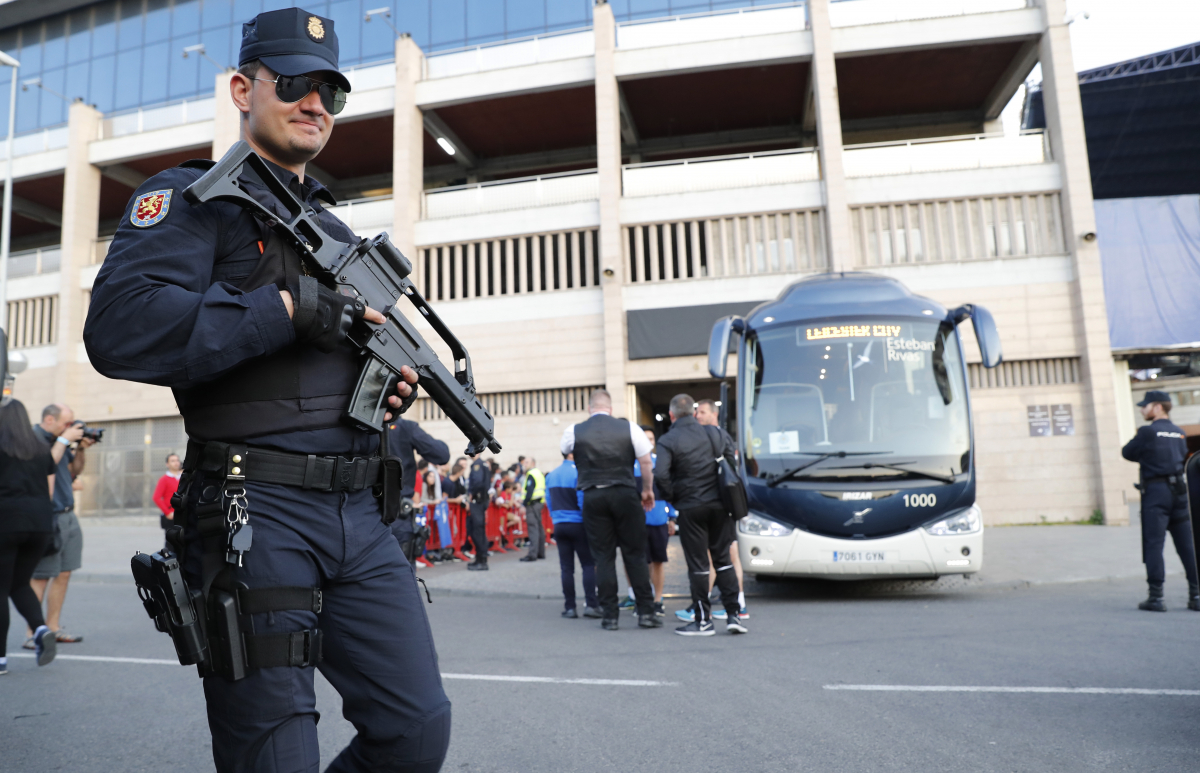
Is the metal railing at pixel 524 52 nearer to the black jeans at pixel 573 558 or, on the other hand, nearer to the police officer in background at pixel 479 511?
the police officer in background at pixel 479 511

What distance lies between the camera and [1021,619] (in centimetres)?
687

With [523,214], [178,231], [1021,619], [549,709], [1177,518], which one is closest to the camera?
[178,231]

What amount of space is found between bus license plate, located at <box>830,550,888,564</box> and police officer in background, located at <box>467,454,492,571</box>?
6054 mm

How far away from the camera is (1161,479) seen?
7.61m

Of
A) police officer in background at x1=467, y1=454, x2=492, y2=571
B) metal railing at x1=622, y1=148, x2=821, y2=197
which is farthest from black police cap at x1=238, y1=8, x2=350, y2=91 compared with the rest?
metal railing at x1=622, y1=148, x2=821, y2=197

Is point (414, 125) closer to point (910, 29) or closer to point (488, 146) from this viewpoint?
point (488, 146)

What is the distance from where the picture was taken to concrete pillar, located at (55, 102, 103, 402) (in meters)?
24.6

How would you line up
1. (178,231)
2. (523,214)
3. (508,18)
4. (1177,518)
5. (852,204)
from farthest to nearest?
1. (508,18)
2. (523,214)
3. (852,204)
4. (1177,518)
5. (178,231)

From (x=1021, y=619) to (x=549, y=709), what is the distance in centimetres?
460

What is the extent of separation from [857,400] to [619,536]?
3.01 meters

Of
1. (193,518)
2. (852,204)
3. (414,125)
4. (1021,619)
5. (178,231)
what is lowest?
(1021,619)

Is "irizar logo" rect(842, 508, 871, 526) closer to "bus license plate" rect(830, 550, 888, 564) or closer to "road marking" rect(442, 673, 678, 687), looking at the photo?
"bus license plate" rect(830, 550, 888, 564)

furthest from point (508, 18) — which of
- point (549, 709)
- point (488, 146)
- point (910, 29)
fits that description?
point (549, 709)

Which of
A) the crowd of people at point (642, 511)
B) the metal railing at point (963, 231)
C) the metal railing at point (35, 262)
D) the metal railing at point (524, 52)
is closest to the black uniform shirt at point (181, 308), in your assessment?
the crowd of people at point (642, 511)
